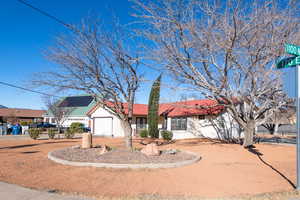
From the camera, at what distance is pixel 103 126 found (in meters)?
26.8

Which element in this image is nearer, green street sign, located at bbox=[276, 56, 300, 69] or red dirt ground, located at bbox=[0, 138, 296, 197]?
green street sign, located at bbox=[276, 56, 300, 69]

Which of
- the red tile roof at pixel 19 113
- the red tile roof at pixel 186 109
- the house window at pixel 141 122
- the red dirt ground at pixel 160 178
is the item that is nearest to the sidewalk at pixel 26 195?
the red dirt ground at pixel 160 178

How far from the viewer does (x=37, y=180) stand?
259 inches

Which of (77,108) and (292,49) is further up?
(292,49)

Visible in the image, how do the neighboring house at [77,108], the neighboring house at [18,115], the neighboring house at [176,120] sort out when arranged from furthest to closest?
the neighboring house at [18,115] < the neighboring house at [77,108] < the neighboring house at [176,120]

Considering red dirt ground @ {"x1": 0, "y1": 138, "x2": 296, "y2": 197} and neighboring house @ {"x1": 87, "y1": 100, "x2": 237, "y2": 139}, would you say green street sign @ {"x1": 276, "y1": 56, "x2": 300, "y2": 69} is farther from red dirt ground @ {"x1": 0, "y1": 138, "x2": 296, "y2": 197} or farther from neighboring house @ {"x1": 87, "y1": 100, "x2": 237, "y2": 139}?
neighboring house @ {"x1": 87, "y1": 100, "x2": 237, "y2": 139}

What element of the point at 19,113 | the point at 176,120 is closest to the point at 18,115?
the point at 19,113

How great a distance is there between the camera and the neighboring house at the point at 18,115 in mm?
45750

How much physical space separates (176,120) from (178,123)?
405 millimetres

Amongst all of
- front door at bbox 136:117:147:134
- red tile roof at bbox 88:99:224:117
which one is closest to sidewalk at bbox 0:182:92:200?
red tile roof at bbox 88:99:224:117

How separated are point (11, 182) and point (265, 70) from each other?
1157 cm

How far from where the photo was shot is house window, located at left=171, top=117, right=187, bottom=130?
880 inches

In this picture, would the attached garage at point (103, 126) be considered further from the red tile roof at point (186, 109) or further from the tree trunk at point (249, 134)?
the tree trunk at point (249, 134)

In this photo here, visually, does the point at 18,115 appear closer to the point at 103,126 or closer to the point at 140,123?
the point at 103,126
